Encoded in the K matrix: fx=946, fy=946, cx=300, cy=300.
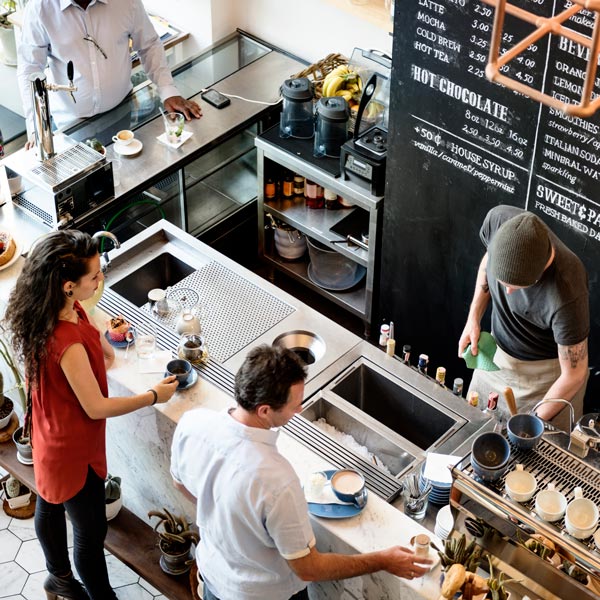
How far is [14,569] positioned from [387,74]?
302 centimetres

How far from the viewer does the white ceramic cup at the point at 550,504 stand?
285 centimetres

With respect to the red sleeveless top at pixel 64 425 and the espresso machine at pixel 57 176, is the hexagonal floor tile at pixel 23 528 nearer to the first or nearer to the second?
the red sleeveless top at pixel 64 425

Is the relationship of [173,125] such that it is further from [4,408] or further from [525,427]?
[525,427]

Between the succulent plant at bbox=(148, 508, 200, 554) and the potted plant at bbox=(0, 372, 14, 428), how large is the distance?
38.2 inches

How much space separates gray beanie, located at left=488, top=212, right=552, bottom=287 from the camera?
10.9ft

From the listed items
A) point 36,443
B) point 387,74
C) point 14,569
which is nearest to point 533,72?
point 387,74

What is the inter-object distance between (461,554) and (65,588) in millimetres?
1727

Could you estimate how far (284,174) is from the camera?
538 centimetres

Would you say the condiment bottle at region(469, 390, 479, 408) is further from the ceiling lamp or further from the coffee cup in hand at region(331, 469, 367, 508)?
the ceiling lamp

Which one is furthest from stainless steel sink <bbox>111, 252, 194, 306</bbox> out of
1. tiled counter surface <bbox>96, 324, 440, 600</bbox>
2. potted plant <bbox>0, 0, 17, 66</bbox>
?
potted plant <bbox>0, 0, 17, 66</bbox>

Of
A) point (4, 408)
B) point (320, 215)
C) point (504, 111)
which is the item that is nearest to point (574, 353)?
point (504, 111)

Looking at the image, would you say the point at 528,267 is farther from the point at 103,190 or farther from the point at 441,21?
the point at 103,190

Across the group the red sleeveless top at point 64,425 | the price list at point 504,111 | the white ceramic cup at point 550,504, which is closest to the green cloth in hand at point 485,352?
the price list at point 504,111

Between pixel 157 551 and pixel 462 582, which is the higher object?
pixel 462 582
